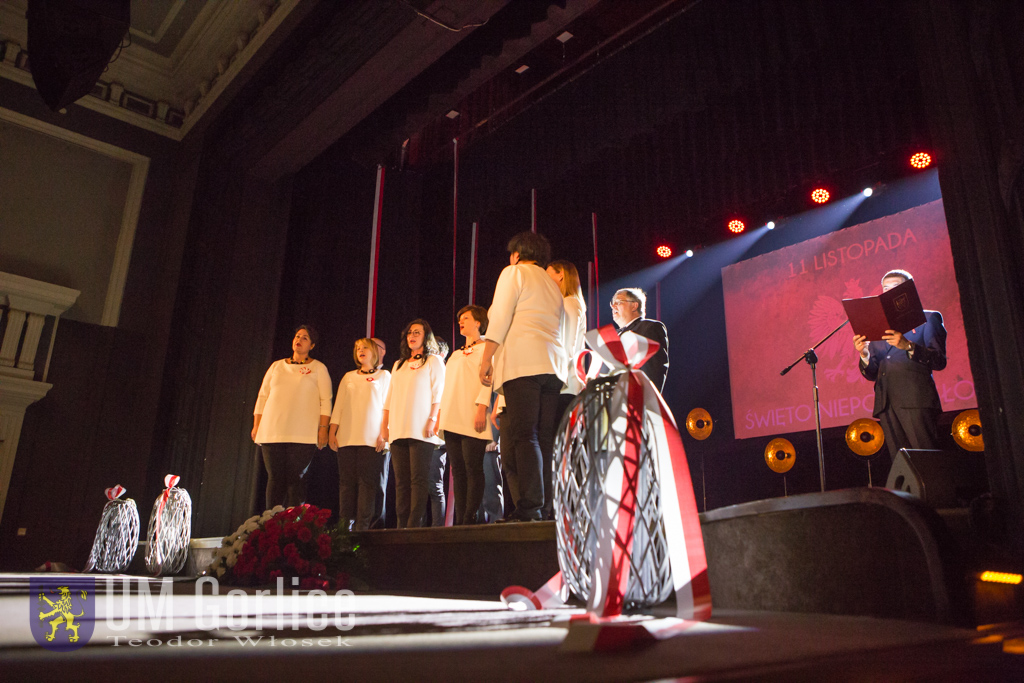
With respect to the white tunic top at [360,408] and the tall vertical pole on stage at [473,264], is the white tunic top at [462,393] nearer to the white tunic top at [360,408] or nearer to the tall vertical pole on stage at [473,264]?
the white tunic top at [360,408]

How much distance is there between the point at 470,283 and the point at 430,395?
3.45 m

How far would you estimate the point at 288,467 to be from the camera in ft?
14.0

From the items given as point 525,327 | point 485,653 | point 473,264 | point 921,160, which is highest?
point 921,160

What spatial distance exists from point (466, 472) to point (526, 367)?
1.05 m

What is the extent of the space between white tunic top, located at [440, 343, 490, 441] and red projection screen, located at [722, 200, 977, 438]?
3.41 metres

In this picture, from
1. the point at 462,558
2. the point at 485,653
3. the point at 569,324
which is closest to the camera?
the point at 485,653

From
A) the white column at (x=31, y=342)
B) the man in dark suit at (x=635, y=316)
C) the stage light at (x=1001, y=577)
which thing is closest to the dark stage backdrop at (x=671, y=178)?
the man in dark suit at (x=635, y=316)

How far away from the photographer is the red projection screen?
203 inches

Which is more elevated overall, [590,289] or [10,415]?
[590,289]

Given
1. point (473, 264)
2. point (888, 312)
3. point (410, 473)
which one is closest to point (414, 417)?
point (410, 473)

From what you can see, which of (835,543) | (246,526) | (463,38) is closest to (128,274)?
(463,38)

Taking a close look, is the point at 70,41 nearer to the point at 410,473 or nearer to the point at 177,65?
the point at 410,473

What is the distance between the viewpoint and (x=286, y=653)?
0.56 m

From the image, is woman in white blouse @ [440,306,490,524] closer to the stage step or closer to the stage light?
the stage step
